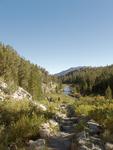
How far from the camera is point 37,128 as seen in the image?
32.6 ft

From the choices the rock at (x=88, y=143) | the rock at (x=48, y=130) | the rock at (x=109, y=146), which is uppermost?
the rock at (x=48, y=130)

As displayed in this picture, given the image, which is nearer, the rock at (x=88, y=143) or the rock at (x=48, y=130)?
the rock at (x=88, y=143)

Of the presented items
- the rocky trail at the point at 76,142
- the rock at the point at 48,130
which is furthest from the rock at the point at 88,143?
the rock at the point at 48,130

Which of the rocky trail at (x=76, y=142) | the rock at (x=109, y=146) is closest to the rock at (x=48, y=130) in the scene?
the rocky trail at (x=76, y=142)

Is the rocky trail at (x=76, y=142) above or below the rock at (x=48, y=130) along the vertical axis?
below

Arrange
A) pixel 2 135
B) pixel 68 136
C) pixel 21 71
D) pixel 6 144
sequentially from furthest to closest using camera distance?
pixel 21 71
pixel 68 136
pixel 2 135
pixel 6 144

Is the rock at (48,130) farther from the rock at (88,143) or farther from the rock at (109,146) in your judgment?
the rock at (109,146)

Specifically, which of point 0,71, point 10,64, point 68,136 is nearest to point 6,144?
point 68,136

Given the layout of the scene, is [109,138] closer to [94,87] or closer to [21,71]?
[21,71]

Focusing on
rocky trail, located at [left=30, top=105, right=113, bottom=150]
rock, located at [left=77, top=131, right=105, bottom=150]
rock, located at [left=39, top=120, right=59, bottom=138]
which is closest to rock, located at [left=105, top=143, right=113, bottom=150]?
rocky trail, located at [left=30, top=105, right=113, bottom=150]

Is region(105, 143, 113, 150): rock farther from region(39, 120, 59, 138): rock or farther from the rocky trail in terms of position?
region(39, 120, 59, 138): rock

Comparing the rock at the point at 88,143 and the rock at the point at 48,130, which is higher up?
the rock at the point at 48,130

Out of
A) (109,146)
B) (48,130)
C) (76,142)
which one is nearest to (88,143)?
(76,142)

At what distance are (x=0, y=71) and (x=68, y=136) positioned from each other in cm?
4781
